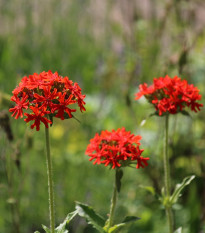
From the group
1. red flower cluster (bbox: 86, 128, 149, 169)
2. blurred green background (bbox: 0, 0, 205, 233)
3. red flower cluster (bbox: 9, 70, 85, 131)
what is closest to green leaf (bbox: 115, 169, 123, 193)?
red flower cluster (bbox: 86, 128, 149, 169)

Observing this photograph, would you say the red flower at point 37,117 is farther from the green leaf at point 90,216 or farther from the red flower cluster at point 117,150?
the green leaf at point 90,216

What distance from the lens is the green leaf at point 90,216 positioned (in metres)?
Answer: 1.22

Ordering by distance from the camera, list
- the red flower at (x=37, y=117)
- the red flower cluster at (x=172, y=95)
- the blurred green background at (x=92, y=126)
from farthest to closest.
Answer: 1. the blurred green background at (x=92, y=126)
2. the red flower cluster at (x=172, y=95)
3. the red flower at (x=37, y=117)

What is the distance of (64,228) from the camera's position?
46.5 inches

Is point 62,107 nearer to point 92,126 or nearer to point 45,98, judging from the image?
point 45,98

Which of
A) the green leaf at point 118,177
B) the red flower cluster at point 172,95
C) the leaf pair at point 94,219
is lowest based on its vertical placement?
the leaf pair at point 94,219

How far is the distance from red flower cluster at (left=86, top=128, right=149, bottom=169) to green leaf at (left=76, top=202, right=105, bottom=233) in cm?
15

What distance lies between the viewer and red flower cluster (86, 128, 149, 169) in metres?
1.19

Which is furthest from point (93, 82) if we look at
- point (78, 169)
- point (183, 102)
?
point (183, 102)

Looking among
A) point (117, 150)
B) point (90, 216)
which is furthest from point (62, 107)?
point (90, 216)

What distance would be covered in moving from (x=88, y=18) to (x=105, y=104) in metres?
1.12

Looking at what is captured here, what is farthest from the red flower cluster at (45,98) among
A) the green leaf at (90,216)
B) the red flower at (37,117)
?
the green leaf at (90,216)

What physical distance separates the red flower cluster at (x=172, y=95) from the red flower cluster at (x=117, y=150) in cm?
18

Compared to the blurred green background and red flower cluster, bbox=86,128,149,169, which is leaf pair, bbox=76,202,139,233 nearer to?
red flower cluster, bbox=86,128,149,169
